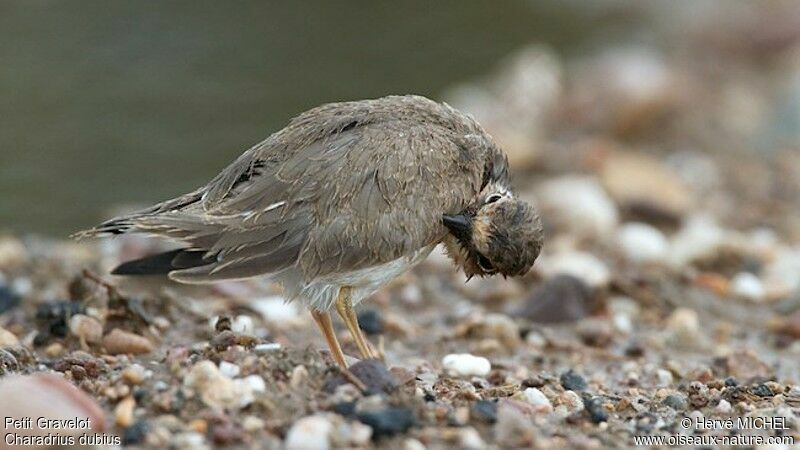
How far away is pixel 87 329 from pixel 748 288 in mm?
4819

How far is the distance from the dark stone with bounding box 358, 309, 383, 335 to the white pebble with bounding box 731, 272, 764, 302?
2784 millimetres

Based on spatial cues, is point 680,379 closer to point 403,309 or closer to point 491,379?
point 491,379

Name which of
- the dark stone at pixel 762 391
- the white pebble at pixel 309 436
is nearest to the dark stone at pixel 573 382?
the dark stone at pixel 762 391

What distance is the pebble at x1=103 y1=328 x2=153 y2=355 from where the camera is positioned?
675 cm

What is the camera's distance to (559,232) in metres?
10.6

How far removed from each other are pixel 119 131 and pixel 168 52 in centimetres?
310

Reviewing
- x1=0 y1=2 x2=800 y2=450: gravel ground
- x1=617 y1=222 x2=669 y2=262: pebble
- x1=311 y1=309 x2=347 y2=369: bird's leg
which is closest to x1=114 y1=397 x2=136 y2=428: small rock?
x1=0 y1=2 x2=800 y2=450: gravel ground

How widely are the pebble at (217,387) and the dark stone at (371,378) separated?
350mm

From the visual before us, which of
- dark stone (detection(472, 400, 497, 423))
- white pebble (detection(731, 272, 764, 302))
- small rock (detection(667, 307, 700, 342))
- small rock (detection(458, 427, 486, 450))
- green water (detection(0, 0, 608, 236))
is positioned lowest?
small rock (detection(458, 427, 486, 450))

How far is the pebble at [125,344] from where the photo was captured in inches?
266

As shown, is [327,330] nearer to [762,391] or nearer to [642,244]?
[762,391]

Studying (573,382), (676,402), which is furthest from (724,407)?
(573,382)

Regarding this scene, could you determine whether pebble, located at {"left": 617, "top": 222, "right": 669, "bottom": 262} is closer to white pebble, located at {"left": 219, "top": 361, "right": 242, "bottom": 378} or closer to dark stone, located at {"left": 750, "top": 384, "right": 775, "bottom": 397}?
dark stone, located at {"left": 750, "top": 384, "right": 775, "bottom": 397}

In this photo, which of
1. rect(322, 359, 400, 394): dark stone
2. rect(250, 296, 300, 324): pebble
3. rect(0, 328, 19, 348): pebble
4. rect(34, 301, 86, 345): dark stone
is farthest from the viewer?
rect(250, 296, 300, 324): pebble
